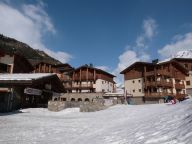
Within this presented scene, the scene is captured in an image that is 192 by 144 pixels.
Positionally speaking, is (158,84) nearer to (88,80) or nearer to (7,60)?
(88,80)

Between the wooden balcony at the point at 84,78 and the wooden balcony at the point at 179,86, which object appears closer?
the wooden balcony at the point at 179,86

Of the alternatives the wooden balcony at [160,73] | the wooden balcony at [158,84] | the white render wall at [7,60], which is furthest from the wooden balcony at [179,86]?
the white render wall at [7,60]

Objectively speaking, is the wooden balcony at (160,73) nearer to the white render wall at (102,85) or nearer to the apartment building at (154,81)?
the apartment building at (154,81)

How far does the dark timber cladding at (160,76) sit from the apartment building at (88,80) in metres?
9.25

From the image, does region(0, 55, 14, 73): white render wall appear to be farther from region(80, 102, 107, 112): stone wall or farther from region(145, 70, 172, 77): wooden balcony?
region(145, 70, 172, 77): wooden balcony

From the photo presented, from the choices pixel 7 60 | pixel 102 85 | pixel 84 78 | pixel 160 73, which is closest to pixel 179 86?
pixel 160 73

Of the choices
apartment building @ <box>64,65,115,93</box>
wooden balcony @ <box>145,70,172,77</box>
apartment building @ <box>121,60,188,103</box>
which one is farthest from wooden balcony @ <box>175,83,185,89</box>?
apartment building @ <box>64,65,115,93</box>

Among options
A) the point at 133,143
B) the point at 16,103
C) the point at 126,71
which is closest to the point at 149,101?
the point at 126,71

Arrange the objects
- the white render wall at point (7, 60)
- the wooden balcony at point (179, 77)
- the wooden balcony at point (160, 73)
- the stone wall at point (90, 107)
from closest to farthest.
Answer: the stone wall at point (90, 107) → the white render wall at point (7, 60) → the wooden balcony at point (160, 73) → the wooden balcony at point (179, 77)

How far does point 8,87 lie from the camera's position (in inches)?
934

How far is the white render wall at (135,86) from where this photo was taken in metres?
56.2

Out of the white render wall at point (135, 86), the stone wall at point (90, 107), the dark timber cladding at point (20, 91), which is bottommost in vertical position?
the stone wall at point (90, 107)

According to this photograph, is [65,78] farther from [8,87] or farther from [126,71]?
[8,87]

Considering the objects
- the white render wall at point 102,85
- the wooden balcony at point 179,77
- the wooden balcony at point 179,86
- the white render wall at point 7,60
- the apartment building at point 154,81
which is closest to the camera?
the white render wall at point 7,60
